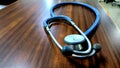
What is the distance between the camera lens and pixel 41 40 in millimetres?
682

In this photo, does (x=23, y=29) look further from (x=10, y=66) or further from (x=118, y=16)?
(x=118, y=16)

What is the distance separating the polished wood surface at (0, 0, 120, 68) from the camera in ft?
1.76

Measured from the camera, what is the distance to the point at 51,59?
0.56m

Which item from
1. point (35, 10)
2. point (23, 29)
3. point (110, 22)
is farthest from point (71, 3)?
point (23, 29)

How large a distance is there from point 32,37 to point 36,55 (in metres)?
0.15

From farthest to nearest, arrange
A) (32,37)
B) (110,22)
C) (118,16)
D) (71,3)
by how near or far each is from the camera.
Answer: (118,16)
(71,3)
(110,22)
(32,37)

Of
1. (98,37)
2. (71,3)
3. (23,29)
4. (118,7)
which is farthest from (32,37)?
(118,7)

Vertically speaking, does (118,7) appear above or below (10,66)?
below

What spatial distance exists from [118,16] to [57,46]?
9.07 feet

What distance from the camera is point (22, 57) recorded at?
56cm

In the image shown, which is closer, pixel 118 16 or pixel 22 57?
pixel 22 57

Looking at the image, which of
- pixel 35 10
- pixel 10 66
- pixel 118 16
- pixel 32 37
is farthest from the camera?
pixel 118 16

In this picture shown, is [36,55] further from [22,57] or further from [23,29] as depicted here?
[23,29]

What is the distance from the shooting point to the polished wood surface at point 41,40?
0.54 meters
